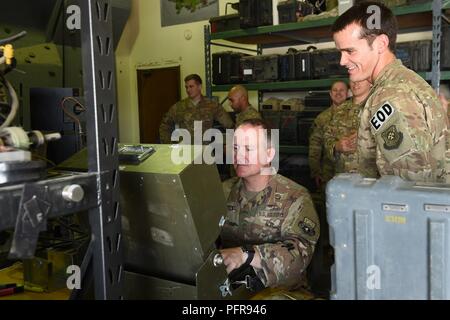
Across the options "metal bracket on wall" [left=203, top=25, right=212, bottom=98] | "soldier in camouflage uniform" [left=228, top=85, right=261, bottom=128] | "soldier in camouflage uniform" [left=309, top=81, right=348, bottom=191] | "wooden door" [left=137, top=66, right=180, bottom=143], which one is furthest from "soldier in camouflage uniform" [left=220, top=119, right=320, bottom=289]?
"wooden door" [left=137, top=66, right=180, bottom=143]

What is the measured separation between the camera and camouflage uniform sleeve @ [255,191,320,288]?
138 centimetres

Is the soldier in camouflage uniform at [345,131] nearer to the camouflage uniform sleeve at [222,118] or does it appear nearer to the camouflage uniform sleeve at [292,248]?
the camouflage uniform sleeve at [222,118]

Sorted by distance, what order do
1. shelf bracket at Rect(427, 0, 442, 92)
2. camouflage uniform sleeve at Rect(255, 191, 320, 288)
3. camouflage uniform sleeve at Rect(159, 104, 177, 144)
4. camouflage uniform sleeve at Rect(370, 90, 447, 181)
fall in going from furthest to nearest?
camouflage uniform sleeve at Rect(159, 104, 177, 144) < shelf bracket at Rect(427, 0, 442, 92) < camouflage uniform sleeve at Rect(255, 191, 320, 288) < camouflage uniform sleeve at Rect(370, 90, 447, 181)

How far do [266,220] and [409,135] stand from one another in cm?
60

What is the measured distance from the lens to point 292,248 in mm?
1480

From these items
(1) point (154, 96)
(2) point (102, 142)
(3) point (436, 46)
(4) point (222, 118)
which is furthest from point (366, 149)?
(1) point (154, 96)

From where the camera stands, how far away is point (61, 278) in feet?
4.38

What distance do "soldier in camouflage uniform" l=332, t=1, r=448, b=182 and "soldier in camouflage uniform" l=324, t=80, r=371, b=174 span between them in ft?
5.19

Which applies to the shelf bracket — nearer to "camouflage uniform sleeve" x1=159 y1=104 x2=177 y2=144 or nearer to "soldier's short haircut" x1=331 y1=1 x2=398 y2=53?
"soldier's short haircut" x1=331 y1=1 x2=398 y2=53

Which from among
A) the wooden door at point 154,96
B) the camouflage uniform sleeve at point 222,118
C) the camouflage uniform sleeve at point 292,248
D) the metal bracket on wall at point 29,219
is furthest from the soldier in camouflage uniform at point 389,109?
the wooden door at point 154,96

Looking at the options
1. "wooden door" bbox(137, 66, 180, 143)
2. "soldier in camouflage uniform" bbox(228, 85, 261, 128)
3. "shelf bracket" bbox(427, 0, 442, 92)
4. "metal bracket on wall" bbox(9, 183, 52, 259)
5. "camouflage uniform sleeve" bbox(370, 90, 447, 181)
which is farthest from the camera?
"wooden door" bbox(137, 66, 180, 143)

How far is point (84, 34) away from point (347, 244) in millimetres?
506
